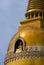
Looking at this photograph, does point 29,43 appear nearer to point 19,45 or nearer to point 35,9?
point 19,45

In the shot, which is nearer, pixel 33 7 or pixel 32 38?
pixel 32 38

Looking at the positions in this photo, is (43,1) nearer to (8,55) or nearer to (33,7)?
(33,7)

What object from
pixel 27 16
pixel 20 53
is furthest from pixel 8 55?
pixel 27 16

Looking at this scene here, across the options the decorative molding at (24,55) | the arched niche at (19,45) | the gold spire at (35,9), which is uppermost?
the gold spire at (35,9)

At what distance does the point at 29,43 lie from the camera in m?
54.2

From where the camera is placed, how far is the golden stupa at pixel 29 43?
5347cm

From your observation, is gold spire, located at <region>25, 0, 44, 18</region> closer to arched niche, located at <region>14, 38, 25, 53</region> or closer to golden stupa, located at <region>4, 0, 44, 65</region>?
golden stupa, located at <region>4, 0, 44, 65</region>

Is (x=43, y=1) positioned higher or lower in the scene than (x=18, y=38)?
higher

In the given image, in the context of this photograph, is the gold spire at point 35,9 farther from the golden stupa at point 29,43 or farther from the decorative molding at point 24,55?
the decorative molding at point 24,55

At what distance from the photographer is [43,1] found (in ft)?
195

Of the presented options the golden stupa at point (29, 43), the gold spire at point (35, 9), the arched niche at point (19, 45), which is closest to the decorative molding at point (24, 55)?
the golden stupa at point (29, 43)

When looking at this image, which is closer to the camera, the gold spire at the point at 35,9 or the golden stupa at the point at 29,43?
the golden stupa at the point at 29,43

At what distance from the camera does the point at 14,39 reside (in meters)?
56.1

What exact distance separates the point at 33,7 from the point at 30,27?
401 cm
